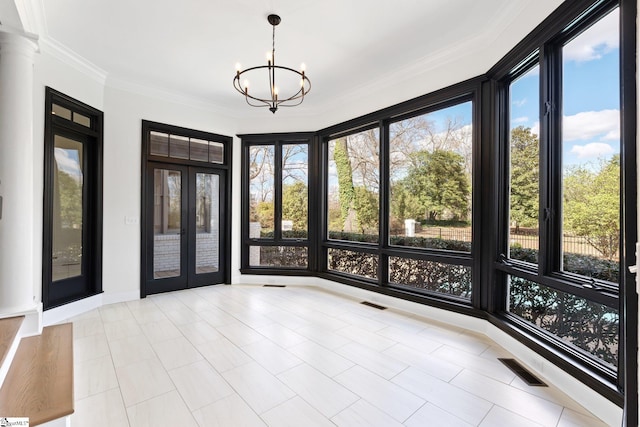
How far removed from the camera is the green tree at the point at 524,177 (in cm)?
264

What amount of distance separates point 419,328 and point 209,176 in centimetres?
419

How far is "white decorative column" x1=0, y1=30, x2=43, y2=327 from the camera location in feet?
8.38

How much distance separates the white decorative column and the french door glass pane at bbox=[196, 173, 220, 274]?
2.46 meters

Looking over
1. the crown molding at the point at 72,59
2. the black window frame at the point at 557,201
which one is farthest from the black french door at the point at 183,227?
the black window frame at the point at 557,201

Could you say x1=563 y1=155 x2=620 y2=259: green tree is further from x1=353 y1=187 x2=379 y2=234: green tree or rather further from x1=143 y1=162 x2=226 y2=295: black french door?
x1=143 y1=162 x2=226 y2=295: black french door

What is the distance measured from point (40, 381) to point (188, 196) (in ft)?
11.4

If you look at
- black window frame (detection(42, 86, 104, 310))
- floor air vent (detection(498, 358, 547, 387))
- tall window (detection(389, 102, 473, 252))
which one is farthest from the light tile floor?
tall window (detection(389, 102, 473, 252))

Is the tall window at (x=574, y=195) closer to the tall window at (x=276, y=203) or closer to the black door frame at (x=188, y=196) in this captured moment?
the tall window at (x=276, y=203)

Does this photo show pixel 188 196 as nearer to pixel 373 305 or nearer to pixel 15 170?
pixel 15 170

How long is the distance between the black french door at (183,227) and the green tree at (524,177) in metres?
4.48

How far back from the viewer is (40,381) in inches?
69.8

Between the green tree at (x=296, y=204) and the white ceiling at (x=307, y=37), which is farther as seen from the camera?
the green tree at (x=296, y=204)

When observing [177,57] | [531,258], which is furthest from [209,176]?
[531,258]

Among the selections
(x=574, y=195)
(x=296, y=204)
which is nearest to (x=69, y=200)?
(x=296, y=204)
